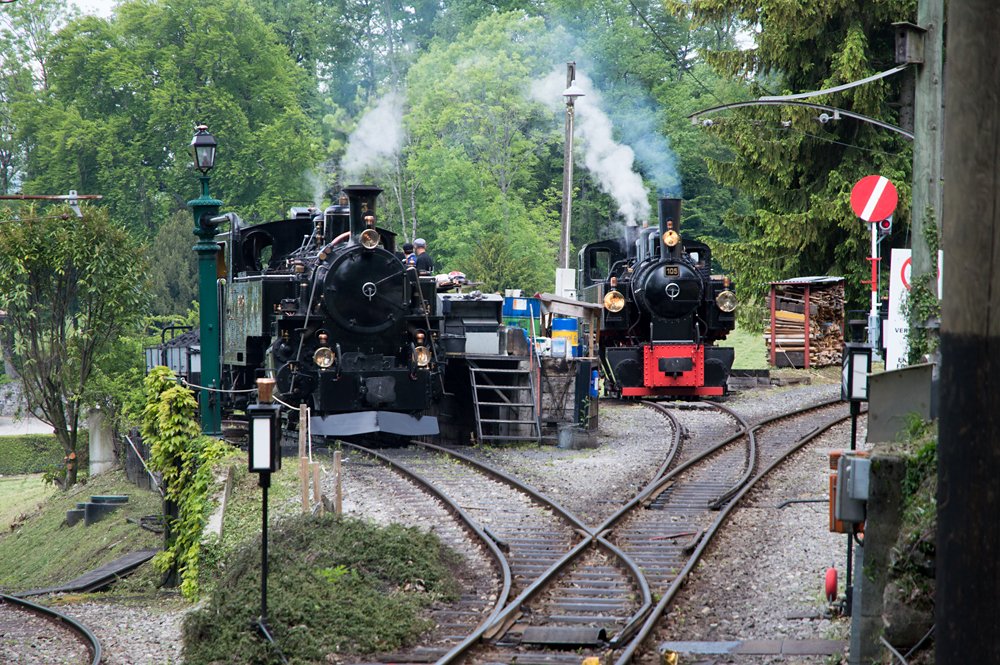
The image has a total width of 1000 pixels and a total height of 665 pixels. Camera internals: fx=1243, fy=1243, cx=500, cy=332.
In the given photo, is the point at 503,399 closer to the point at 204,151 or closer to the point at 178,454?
the point at 178,454

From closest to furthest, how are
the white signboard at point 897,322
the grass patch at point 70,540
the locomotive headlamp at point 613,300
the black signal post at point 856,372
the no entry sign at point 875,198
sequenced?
the black signal post at point 856,372
the white signboard at point 897,322
the no entry sign at point 875,198
the grass patch at point 70,540
the locomotive headlamp at point 613,300

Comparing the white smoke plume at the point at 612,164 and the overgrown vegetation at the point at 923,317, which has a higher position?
the white smoke plume at the point at 612,164

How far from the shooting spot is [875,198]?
1316 centimetres

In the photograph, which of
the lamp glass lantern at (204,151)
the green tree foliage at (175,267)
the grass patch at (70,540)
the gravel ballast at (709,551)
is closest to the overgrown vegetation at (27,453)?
the green tree foliage at (175,267)

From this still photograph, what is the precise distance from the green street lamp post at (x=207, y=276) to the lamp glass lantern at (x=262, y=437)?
6571 millimetres

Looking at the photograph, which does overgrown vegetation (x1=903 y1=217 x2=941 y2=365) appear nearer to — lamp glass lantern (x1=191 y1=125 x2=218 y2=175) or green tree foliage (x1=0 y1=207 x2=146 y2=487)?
lamp glass lantern (x1=191 y1=125 x2=218 y2=175)

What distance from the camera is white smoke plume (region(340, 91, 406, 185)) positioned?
3438 cm

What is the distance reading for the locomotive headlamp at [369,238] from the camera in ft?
54.7

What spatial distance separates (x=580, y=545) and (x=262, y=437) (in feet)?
10.8

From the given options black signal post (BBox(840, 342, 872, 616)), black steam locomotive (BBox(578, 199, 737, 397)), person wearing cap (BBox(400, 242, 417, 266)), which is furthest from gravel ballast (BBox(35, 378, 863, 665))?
black steam locomotive (BBox(578, 199, 737, 397))

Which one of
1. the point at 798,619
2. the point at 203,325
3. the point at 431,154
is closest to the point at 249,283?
the point at 203,325

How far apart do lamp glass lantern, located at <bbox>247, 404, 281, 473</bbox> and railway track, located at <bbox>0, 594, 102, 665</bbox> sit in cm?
195

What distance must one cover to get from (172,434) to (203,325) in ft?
4.83

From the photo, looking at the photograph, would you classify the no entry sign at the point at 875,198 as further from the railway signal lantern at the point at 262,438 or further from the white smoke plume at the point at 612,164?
the white smoke plume at the point at 612,164
